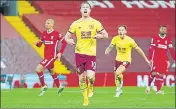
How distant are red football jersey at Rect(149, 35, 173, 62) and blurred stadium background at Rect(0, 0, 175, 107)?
6.31 m

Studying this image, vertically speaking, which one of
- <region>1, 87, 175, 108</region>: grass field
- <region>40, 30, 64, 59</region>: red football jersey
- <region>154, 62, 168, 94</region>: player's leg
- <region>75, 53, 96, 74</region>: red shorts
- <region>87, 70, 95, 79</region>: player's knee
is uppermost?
<region>40, 30, 64, 59</region>: red football jersey

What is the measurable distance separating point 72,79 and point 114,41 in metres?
8.41

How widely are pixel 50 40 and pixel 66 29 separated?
483 inches

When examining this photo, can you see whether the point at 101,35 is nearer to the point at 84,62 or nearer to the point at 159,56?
the point at 84,62

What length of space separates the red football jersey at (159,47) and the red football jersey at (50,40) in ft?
10.5

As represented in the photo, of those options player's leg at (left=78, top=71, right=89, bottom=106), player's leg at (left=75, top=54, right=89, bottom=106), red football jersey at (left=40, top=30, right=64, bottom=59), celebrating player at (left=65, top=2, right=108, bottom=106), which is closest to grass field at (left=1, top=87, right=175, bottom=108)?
player's leg at (left=78, top=71, right=89, bottom=106)

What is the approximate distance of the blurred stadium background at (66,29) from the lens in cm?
3089

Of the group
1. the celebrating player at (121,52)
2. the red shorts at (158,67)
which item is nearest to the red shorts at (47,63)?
the celebrating player at (121,52)

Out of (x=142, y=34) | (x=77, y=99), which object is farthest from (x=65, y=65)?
(x=77, y=99)

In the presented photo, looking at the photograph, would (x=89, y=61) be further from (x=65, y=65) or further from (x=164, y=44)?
(x=65, y=65)

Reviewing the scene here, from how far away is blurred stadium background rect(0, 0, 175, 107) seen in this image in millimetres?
30891

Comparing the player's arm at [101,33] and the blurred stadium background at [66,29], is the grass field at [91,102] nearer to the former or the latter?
the player's arm at [101,33]

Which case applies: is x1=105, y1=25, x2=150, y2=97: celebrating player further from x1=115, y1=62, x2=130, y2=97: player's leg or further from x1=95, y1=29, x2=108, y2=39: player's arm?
x1=95, y1=29, x2=108, y2=39: player's arm

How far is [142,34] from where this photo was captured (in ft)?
118
